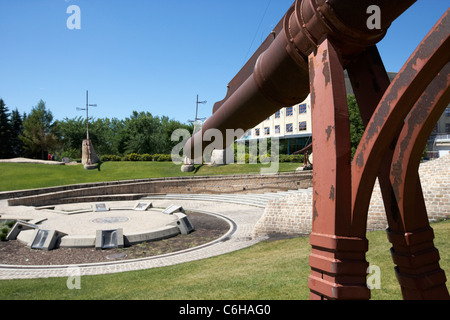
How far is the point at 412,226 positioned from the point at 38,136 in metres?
58.7

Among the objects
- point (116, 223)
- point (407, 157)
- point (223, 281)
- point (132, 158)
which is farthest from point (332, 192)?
point (132, 158)

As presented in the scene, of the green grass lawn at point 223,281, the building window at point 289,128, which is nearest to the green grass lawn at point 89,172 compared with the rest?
the building window at point 289,128

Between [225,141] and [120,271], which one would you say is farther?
[120,271]

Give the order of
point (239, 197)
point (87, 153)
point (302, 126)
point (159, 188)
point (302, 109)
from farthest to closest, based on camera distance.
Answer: point (302, 126) < point (302, 109) < point (87, 153) < point (159, 188) < point (239, 197)

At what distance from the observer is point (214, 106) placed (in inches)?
162

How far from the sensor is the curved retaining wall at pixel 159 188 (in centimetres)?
2277

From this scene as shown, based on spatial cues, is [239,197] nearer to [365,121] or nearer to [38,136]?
[365,121]

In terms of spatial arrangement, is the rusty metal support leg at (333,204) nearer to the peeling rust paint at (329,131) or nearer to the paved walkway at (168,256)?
the peeling rust paint at (329,131)

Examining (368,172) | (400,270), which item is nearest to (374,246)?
(400,270)

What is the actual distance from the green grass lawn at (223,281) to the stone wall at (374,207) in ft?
2.56

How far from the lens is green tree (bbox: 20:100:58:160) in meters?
52.1

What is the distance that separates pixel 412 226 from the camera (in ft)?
9.65
